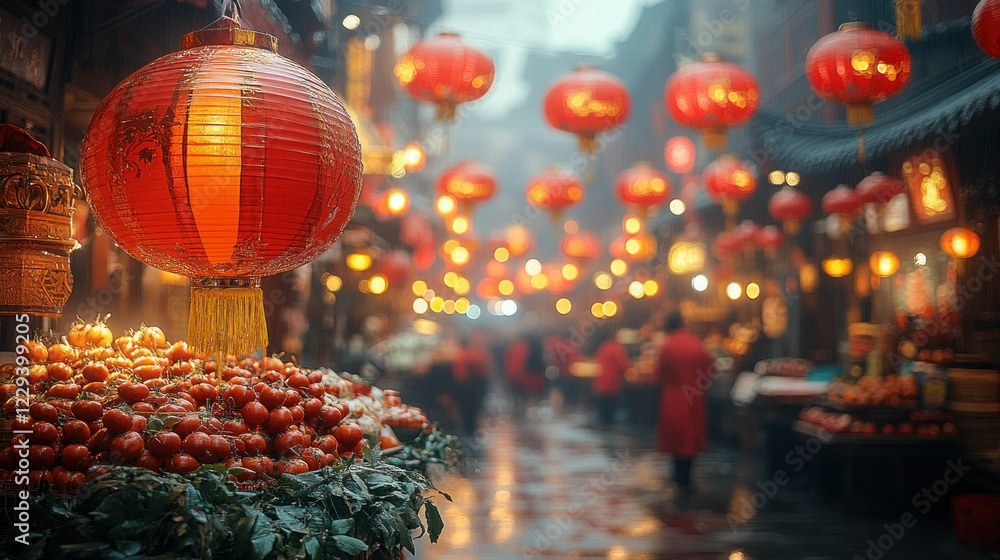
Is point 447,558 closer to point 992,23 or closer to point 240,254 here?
point 240,254

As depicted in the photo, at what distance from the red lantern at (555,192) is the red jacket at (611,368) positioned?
505 cm

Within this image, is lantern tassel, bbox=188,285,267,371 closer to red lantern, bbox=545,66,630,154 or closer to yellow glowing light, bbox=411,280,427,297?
red lantern, bbox=545,66,630,154

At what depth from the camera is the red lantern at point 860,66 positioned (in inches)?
257

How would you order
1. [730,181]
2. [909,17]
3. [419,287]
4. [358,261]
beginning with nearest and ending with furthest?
[909,17] → [730,181] → [358,261] → [419,287]

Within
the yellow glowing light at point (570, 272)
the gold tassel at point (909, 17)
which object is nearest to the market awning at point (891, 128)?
the gold tassel at point (909, 17)

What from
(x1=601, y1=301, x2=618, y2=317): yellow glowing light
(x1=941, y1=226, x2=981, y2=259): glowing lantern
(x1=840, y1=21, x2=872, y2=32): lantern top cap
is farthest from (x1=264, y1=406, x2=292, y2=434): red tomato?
(x1=601, y1=301, x2=618, y2=317): yellow glowing light

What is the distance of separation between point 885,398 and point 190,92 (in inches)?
321

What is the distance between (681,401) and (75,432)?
7.68 metres

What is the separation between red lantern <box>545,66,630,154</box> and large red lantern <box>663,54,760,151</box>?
A: 58cm

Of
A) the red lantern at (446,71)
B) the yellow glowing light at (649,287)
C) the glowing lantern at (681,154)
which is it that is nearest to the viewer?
the red lantern at (446,71)

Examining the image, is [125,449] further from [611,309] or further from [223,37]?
[611,309]

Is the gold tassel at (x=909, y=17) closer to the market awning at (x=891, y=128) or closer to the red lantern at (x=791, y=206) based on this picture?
the market awning at (x=891, y=128)

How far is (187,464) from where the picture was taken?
3.40 meters

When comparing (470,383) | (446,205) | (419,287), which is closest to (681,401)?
(470,383)
